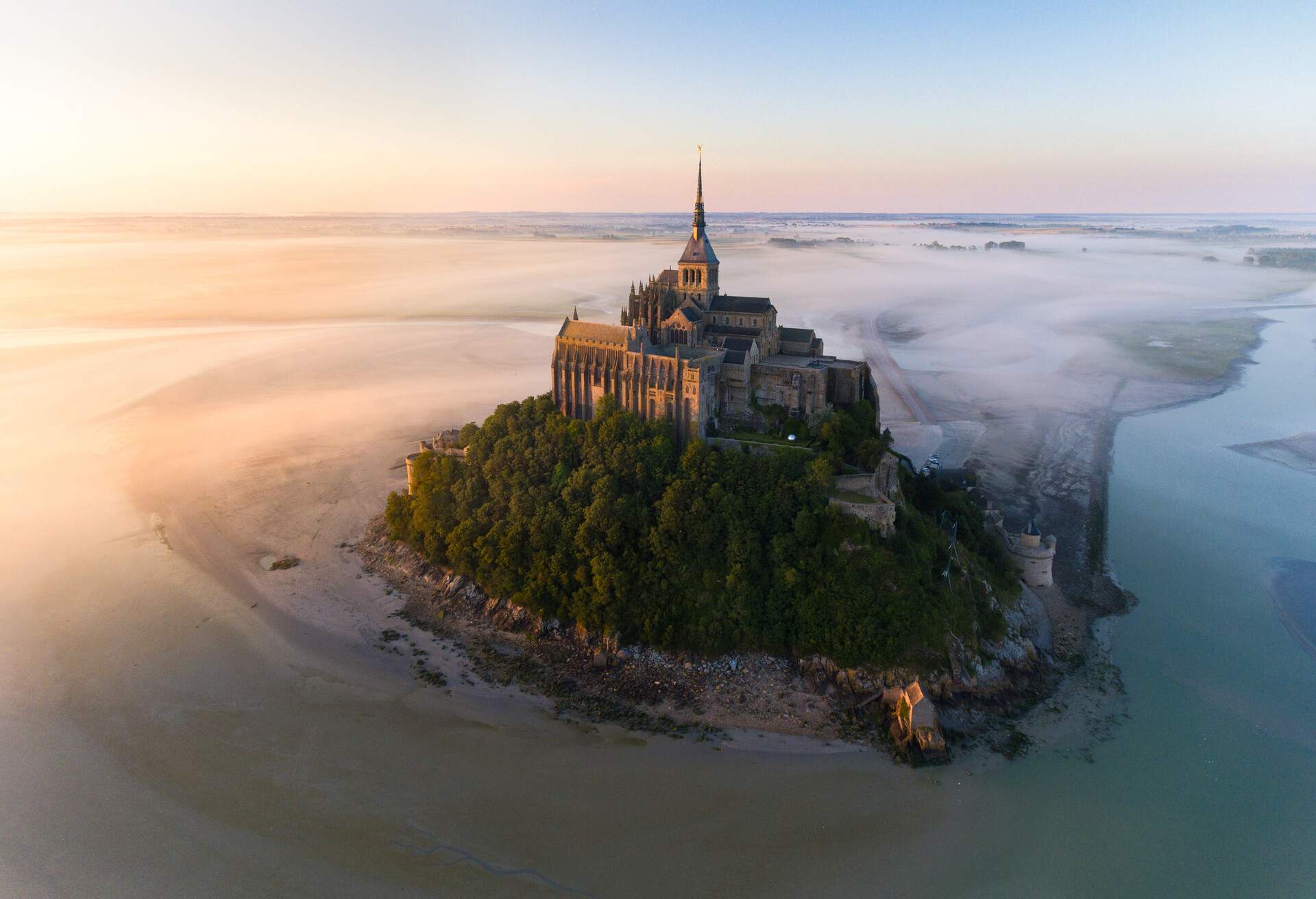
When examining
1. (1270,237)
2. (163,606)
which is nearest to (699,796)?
(163,606)

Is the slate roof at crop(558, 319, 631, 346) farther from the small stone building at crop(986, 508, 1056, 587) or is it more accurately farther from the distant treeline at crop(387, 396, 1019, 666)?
the small stone building at crop(986, 508, 1056, 587)

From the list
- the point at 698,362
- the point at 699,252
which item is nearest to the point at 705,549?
the point at 698,362

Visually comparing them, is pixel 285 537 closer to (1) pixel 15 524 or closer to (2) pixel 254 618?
(2) pixel 254 618

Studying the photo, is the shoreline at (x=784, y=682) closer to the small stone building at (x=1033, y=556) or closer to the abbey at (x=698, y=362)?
the small stone building at (x=1033, y=556)

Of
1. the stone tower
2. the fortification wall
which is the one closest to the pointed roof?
the stone tower

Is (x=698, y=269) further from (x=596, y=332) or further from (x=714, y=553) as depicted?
(x=714, y=553)

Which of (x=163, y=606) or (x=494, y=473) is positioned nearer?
(x=163, y=606)
